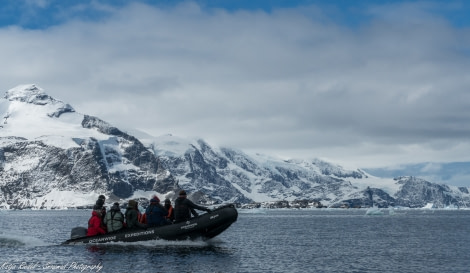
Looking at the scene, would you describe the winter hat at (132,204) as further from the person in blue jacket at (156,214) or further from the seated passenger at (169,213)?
the seated passenger at (169,213)

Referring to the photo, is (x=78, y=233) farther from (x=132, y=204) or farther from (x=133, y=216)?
(x=132, y=204)

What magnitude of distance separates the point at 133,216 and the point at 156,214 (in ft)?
5.13

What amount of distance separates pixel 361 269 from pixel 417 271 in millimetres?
3178

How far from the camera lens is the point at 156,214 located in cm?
4478

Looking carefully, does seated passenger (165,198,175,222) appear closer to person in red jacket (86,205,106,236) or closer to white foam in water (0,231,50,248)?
person in red jacket (86,205,106,236)

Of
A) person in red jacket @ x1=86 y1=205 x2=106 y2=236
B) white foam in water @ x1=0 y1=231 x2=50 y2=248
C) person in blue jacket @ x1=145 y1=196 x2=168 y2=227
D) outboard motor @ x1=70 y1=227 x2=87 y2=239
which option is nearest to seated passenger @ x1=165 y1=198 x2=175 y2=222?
person in blue jacket @ x1=145 y1=196 x2=168 y2=227

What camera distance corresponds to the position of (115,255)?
40.4 metres

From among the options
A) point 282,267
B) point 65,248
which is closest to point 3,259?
point 65,248

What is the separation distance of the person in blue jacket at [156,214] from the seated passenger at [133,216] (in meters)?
0.63

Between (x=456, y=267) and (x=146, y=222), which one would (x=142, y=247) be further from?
(x=456, y=267)

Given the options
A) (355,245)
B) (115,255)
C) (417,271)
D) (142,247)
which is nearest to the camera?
(417,271)

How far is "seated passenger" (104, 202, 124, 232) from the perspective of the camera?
45.0 m

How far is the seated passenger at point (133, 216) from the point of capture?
4375 cm

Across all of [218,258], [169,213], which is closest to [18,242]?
[169,213]
